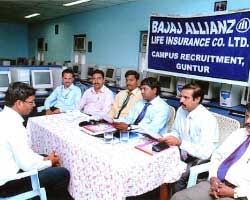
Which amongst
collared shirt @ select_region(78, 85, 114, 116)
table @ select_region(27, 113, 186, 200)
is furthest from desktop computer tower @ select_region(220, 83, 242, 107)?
table @ select_region(27, 113, 186, 200)

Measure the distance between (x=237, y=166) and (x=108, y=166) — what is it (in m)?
0.81

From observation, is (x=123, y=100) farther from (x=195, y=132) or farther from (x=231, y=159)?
(x=231, y=159)

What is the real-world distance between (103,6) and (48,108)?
345cm

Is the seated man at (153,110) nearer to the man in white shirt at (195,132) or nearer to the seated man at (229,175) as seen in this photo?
the man in white shirt at (195,132)

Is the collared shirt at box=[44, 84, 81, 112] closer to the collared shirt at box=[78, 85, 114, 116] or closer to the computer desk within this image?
the collared shirt at box=[78, 85, 114, 116]

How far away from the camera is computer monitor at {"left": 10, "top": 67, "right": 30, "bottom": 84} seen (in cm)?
449

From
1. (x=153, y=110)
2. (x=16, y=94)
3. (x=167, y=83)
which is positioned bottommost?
(x=153, y=110)

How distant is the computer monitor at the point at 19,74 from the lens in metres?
4.49

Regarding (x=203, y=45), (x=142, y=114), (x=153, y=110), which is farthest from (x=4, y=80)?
(x=203, y=45)

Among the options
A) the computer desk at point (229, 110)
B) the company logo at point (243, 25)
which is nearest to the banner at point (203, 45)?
the company logo at point (243, 25)

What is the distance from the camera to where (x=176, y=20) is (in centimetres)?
401

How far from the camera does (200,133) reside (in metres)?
2.21

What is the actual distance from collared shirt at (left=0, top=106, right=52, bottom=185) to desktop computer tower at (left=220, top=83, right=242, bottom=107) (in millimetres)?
2520

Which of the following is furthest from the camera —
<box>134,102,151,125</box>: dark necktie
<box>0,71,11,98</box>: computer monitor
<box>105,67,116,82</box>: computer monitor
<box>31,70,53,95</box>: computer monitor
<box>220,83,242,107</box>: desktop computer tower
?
<box>105,67,116,82</box>: computer monitor
